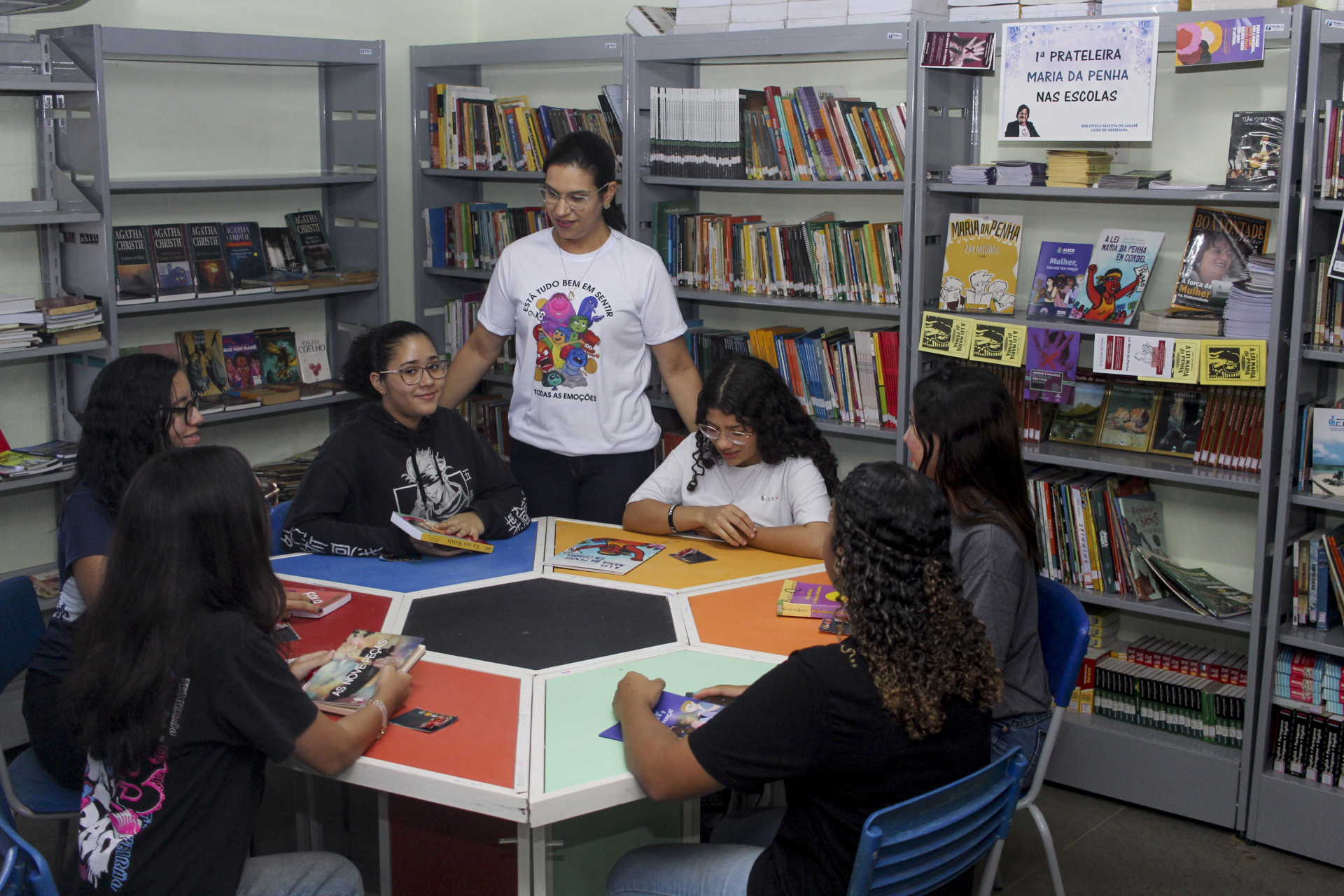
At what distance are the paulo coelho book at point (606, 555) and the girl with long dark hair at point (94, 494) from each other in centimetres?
85

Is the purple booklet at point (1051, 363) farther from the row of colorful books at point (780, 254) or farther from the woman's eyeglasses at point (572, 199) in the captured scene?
the woman's eyeglasses at point (572, 199)

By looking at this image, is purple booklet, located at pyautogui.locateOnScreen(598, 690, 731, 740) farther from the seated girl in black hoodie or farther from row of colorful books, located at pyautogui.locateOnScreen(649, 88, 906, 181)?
row of colorful books, located at pyautogui.locateOnScreen(649, 88, 906, 181)

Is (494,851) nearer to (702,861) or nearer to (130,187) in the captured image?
(702,861)

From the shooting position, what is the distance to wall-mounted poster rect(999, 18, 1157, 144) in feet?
9.88

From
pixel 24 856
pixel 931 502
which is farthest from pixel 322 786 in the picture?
pixel 931 502

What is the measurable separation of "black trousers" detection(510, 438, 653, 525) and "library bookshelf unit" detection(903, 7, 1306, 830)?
35.9 inches

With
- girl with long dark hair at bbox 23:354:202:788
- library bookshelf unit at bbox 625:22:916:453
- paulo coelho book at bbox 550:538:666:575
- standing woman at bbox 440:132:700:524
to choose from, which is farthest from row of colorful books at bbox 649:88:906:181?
girl with long dark hair at bbox 23:354:202:788

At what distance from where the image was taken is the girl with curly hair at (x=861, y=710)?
158 centimetres

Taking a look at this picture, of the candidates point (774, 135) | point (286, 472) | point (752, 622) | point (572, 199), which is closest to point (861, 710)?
point (752, 622)

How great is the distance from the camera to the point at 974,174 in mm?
3342

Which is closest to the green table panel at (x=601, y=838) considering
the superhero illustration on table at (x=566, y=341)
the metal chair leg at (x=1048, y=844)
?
the metal chair leg at (x=1048, y=844)

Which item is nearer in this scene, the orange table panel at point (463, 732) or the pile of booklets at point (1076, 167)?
the orange table panel at point (463, 732)

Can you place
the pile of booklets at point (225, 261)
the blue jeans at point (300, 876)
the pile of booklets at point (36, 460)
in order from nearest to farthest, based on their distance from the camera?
the blue jeans at point (300, 876) → the pile of booklets at point (36, 460) → the pile of booklets at point (225, 261)

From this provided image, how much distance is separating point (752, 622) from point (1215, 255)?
1743mm
